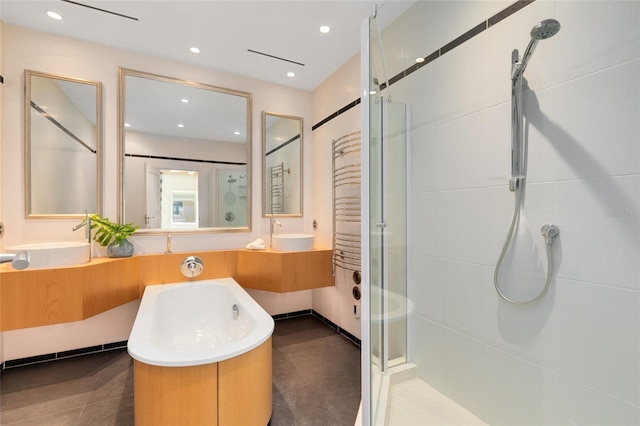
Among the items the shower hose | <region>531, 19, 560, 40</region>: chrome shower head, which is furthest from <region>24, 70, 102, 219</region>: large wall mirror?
<region>531, 19, 560, 40</region>: chrome shower head

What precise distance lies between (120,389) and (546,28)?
295 centimetres

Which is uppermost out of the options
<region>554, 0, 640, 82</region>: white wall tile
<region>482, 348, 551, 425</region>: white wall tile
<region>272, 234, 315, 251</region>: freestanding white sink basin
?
<region>554, 0, 640, 82</region>: white wall tile

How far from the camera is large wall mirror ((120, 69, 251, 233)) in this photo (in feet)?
8.18

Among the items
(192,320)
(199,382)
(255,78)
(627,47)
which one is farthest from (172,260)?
(627,47)

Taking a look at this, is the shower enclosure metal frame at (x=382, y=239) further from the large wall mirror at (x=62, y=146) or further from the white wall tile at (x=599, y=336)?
the large wall mirror at (x=62, y=146)

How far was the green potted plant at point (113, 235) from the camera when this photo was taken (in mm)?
2236

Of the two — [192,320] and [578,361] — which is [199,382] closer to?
[192,320]

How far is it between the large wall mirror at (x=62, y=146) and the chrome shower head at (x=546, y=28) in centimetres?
287

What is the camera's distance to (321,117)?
3.02 metres

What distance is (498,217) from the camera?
4.66 feet

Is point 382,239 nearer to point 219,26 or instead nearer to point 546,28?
point 546,28

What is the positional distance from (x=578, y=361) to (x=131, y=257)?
2752 mm

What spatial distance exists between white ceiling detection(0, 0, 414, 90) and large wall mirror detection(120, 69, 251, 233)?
30 centimetres

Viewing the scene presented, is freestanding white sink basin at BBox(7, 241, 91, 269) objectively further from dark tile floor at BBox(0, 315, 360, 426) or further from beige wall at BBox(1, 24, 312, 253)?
dark tile floor at BBox(0, 315, 360, 426)
